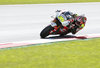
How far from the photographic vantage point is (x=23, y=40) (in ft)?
37.7

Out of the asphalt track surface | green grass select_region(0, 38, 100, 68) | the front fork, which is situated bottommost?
the asphalt track surface

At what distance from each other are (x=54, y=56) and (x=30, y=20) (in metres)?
7.25

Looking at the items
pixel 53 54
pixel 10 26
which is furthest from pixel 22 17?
pixel 53 54

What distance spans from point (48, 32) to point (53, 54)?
2.45m

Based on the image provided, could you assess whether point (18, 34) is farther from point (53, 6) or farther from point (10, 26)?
point (53, 6)

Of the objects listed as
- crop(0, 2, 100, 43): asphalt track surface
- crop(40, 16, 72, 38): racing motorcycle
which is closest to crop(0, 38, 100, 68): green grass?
crop(40, 16, 72, 38): racing motorcycle

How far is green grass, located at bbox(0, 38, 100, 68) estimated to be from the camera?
27.0ft

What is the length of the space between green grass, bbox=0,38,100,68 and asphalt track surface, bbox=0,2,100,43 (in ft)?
5.89

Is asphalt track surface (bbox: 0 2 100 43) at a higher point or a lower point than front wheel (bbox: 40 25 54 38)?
lower

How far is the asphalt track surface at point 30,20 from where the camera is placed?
12394 mm

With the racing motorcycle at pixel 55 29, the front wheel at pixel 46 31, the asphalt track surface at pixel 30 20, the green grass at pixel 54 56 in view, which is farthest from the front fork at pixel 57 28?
the green grass at pixel 54 56

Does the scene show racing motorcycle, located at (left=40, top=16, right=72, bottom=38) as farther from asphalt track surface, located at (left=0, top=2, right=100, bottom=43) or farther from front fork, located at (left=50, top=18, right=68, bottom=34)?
asphalt track surface, located at (left=0, top=2, right=100, bottom=43)

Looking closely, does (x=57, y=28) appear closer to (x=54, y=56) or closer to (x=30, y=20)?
(x=54, y=56)

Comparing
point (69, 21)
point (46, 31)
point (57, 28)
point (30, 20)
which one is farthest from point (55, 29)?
point (30, 20)
